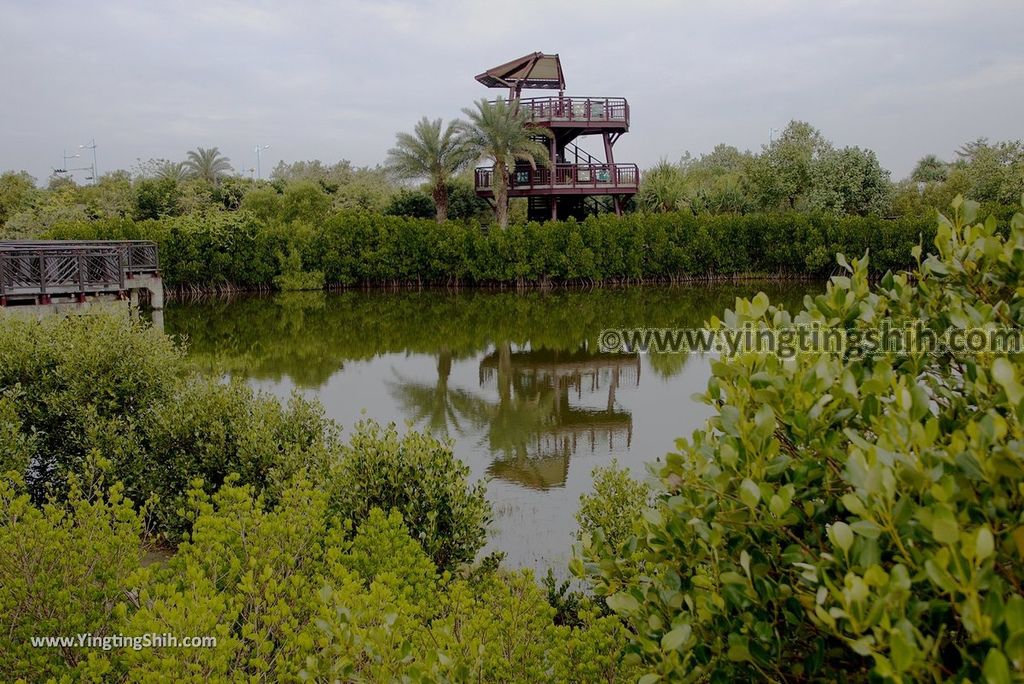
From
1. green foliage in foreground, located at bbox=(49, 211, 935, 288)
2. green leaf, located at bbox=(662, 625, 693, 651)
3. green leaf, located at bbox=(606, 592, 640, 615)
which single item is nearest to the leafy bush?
green leaf, located at bbox=(606, 592, 640, 615)

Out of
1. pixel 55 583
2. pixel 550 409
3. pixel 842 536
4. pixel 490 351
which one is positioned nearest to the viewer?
pixel 842 536

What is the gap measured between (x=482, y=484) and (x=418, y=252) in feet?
92.7

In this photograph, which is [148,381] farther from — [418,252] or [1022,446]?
[418,252]

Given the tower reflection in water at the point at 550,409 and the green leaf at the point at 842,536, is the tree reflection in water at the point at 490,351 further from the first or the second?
the green leaf at the point at 842,536

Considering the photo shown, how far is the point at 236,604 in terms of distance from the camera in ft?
10.9

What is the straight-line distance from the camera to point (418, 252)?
33.4 metres

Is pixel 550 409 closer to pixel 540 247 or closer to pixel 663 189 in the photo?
pixel 540 247

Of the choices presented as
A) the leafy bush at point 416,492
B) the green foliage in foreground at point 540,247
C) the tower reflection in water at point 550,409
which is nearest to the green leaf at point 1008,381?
the leafy bush at point 416,492

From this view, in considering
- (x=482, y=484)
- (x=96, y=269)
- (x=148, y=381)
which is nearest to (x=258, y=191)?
(x=96, y=269)

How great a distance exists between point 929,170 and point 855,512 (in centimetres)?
7013

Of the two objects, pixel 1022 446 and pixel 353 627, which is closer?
pixel 1022 446

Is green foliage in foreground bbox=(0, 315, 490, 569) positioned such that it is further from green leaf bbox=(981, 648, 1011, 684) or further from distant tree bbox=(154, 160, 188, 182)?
distant tree bbox=(154, 160, 188, 182)

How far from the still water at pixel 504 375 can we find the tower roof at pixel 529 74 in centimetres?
1520

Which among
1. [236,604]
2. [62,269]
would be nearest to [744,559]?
[236,604]
